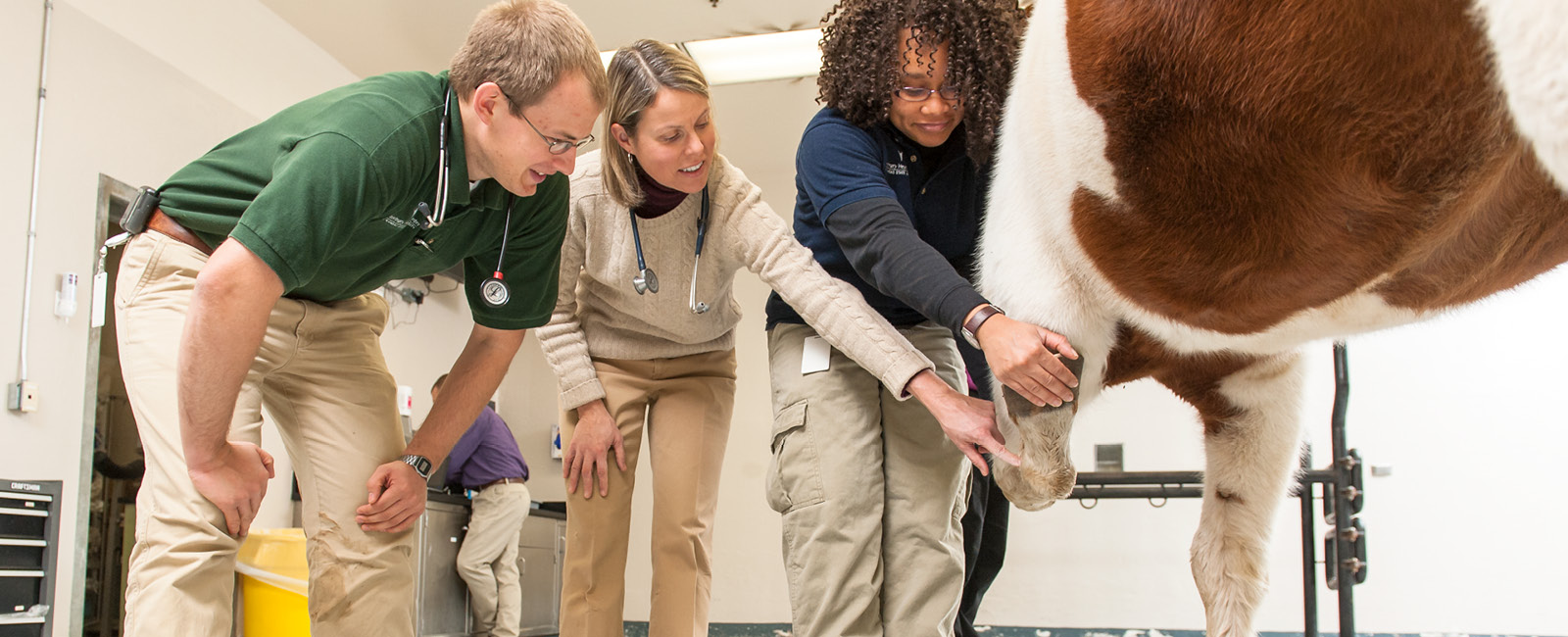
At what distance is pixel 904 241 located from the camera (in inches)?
54.8

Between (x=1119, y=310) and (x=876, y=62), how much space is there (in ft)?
1.98

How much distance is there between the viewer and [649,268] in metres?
1.89

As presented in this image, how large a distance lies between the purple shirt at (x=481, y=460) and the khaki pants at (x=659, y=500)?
3.31m

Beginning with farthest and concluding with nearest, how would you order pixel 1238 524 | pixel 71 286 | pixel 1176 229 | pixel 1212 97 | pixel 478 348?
pixel 71 286, pixel 478 348, pixel 1238 524, pixel 1176 229, pixel 1212 97

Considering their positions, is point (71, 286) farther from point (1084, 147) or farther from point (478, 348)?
point (1084, 147)

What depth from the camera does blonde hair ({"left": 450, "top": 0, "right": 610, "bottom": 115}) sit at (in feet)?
4.42

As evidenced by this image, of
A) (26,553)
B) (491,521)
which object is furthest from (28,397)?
(491,521)

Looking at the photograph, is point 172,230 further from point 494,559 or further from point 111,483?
Answer: point 494,559

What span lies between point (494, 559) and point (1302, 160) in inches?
193

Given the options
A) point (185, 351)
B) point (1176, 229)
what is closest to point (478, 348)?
point (185, 351)

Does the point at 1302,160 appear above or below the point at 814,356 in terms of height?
above

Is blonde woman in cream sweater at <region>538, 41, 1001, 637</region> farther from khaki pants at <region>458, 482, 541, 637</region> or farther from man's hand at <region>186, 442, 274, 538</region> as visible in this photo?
khaki pants at <region>458, 482, 541, 637</region>

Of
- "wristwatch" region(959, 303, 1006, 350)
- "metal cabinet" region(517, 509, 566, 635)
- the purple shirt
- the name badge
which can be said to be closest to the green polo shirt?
the name badge

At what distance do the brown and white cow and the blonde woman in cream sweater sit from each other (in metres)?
0.62
